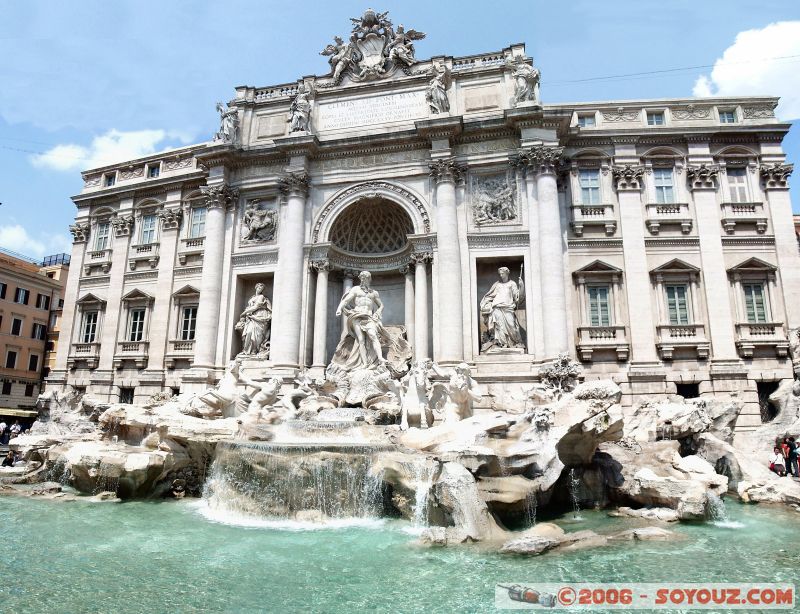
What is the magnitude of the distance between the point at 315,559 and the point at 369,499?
9.60 feet

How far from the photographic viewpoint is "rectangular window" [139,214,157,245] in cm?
2528

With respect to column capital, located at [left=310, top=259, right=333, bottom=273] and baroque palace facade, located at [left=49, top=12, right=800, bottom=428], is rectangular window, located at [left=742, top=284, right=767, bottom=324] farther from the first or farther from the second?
column capital, located at [left=310, top=259, right=333, bottom=273]

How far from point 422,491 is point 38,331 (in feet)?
131

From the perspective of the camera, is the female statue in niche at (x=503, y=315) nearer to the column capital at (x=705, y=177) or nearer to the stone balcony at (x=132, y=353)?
the column capital at (x=705, y=177)

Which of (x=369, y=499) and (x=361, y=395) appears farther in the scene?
Answer: (x=361, y=395)

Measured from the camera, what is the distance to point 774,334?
60.8 ft

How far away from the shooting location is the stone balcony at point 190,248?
2381cm

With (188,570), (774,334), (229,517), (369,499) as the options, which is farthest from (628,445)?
(188,570)

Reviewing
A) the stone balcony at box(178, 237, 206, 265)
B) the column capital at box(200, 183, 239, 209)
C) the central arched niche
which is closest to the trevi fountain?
the column capital at box(200, 183, 239, 209)

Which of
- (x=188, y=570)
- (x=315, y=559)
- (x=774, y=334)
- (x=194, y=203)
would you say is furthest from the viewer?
(x=194, y=203)

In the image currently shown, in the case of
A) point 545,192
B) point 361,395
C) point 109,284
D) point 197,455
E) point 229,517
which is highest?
point 545,192

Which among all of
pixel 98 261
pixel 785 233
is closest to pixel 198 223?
pixel 98 261

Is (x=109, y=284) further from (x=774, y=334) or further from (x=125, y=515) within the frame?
(x=774, y=334)

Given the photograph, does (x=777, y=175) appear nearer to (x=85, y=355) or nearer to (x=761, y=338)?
(x=761, y=338)
